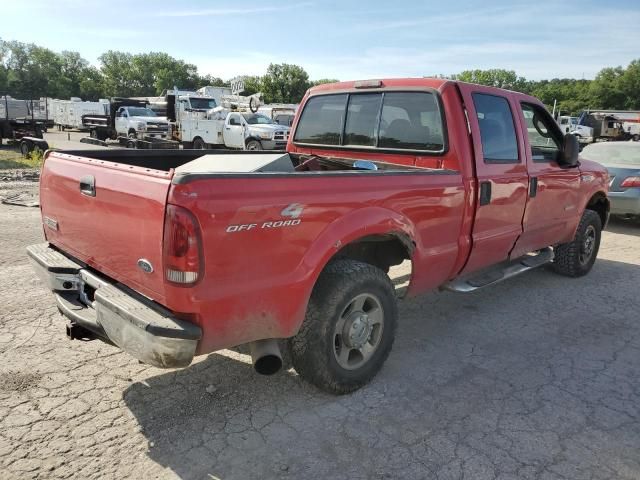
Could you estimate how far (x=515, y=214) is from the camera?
4.46 metres

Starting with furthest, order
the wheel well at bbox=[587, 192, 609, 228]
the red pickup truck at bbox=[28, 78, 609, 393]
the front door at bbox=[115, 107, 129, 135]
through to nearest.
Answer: the front door at bbox=[115, 107, 129, 135]
the wheel well at bbox=[587, 192, 609, 228]
the red pickup truck at bbox=[28, 78, 609, 393]

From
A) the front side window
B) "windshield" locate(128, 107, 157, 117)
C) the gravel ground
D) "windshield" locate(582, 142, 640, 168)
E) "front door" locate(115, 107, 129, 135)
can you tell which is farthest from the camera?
"windshield" locate(128, 107, 157, 117)

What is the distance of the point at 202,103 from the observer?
23.5 m

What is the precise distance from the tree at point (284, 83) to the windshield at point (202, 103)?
49.3m

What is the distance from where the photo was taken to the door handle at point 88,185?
2842 mm

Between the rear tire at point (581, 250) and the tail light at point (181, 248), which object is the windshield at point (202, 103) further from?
the tail light at point (181, 248)

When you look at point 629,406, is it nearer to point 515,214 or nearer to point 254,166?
point 515,214

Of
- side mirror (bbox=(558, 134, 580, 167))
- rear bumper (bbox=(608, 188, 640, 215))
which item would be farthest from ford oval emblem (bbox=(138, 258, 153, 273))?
rear bumper (bbox=(608, 188, 640, 215))

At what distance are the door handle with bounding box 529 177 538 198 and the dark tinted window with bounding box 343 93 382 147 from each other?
1.52 meters

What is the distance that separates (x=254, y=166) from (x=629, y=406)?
2.98 metres

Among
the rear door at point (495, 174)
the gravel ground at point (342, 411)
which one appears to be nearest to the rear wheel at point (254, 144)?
the gravel ground at point (342, 411)

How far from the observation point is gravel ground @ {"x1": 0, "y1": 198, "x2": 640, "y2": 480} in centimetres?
258

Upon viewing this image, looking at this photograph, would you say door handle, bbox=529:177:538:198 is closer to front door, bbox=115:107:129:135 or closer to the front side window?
the front side window

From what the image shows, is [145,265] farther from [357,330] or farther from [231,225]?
[357,330]
